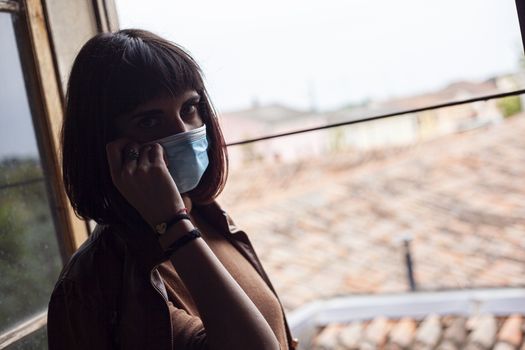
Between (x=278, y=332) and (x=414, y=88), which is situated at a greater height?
(x=414, y=88)

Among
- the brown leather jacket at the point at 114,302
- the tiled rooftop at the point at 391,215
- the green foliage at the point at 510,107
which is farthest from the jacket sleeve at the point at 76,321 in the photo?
the green foliage at the point at 510,107

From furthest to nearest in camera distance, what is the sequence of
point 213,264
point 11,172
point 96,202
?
point 11,172 < point 96,202 < point 213,264

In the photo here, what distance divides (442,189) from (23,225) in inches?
180

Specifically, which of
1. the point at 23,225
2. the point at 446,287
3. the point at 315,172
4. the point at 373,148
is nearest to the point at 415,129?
the point at 373,148

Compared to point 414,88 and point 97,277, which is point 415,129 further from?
point 97,277

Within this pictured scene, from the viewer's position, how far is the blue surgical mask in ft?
2.79

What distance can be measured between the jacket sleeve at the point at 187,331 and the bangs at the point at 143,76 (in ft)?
0.97

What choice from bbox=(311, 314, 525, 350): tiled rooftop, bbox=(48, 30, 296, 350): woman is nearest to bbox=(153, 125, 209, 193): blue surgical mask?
bbox=(48, 30, 296, 350): woman

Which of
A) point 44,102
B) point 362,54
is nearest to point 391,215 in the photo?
point 362,54

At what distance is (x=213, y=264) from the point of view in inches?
29.7

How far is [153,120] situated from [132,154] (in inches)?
2.6

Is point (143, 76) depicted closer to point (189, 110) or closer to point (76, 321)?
point (189, 110)

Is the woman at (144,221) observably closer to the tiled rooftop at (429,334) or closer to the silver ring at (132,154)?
the silver ring at (132,154)

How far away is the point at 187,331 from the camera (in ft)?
2.53
